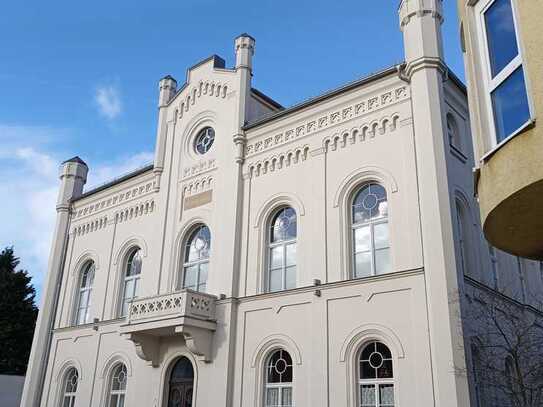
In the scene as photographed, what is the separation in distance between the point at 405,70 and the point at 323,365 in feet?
27.2

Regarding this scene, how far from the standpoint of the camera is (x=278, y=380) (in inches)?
625

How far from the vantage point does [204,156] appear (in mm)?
20953

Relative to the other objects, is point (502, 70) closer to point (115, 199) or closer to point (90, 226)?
point (115, 199)

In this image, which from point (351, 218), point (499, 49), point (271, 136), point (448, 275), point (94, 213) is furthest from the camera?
point (94, 213)

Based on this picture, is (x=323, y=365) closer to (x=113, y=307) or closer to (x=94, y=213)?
(x=113, y=307)

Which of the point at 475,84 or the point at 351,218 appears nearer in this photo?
the point at 475,84

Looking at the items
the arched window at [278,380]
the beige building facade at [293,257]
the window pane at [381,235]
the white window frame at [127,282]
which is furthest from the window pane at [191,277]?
the window pane at [381,235]

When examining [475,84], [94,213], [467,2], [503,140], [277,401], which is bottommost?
[277,401]

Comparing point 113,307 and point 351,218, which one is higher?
point 351,218

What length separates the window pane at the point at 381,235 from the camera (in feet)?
50.1

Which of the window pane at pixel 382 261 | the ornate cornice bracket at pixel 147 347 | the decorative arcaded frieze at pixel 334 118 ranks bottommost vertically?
the ornate cornice bracket at pixel 147 347

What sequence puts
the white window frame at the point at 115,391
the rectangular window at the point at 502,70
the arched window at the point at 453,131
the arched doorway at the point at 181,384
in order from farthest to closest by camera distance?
the white window frame at the point at 115,391 → the arched doorway at the point at 181,384 → the arched window at the point at 453,131 → the rectangular window at the point at 502,70

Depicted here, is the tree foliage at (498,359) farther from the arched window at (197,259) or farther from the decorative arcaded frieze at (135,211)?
the decorative arcaded frieze at (135,211)

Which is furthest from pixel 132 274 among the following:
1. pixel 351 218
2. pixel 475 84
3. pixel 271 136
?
pixel 475 84
